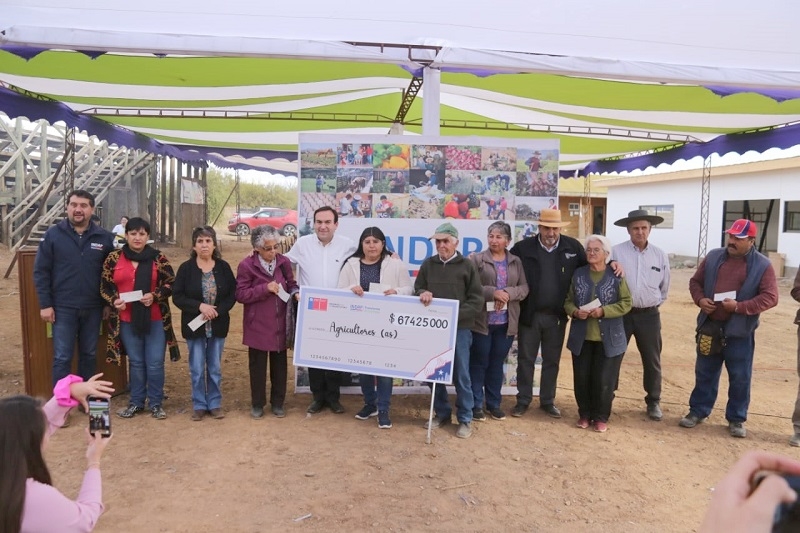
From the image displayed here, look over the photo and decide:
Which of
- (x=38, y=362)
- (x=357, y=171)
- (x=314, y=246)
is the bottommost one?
(x=38, y=362)

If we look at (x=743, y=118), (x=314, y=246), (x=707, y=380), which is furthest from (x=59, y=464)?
A: (x=743, y=118)

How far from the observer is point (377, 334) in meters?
4.30

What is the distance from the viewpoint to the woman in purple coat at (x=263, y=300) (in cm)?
459

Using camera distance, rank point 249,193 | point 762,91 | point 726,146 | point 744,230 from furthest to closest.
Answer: point 249,193
point 726,146
point 762,91
point 744,230

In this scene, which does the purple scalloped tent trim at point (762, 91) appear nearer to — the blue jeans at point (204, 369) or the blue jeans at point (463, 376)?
the blue jeans at point (463, 376)

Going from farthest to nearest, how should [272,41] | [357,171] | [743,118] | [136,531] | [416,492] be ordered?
[743,118]
[357,171]
[272,41]
[416,492]
[136,531]

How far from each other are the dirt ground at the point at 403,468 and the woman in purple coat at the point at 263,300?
47cm

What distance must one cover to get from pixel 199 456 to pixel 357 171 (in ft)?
8.89

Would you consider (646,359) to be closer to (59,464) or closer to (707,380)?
(707,380)

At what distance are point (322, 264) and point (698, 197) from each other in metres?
21.2

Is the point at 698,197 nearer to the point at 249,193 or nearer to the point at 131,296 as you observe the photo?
the point at 131,296

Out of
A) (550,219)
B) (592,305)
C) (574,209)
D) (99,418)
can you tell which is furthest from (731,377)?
(574,209)

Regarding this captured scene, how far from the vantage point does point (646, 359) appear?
494cm

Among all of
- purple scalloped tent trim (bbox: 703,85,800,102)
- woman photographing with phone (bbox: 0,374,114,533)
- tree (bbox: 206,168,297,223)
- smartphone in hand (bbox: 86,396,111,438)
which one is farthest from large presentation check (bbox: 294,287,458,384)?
tree (bbox: 206,168,297,223)
